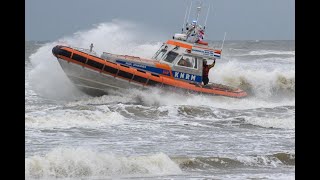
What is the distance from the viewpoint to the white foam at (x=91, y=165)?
7.01m

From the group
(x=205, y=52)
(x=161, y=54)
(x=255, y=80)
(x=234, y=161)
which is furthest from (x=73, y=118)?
(x=255, y=80)

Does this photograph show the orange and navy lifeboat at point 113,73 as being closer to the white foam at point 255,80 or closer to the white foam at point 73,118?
the white foam at point 73,118

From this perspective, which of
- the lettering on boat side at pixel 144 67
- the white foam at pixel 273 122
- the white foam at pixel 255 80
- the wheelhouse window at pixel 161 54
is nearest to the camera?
the white foam at pixel 273 122

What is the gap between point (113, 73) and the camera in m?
15.0

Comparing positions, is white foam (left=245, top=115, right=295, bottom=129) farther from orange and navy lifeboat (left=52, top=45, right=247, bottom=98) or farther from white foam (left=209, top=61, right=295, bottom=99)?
white foam (left=209, top=61, right=295, bottom=99)

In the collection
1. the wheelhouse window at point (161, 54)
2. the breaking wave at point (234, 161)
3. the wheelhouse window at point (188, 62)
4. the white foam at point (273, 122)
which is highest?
the wheelhouse window at point (161, 54)

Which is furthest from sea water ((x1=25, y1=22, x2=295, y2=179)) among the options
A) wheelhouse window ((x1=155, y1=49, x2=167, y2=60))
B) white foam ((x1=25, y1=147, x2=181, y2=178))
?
wheelhouse window ((x1=155, y1=49, x2=167, y2=60))

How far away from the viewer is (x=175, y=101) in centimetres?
1598

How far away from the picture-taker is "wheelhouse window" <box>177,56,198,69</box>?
52.8ft

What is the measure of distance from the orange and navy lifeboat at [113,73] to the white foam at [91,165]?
23.6ft

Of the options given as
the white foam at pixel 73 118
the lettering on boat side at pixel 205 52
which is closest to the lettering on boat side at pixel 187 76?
the lettering on boat side at pixel 205 52

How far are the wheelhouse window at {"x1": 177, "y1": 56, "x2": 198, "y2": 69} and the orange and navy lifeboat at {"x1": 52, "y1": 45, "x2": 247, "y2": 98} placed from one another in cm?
44
